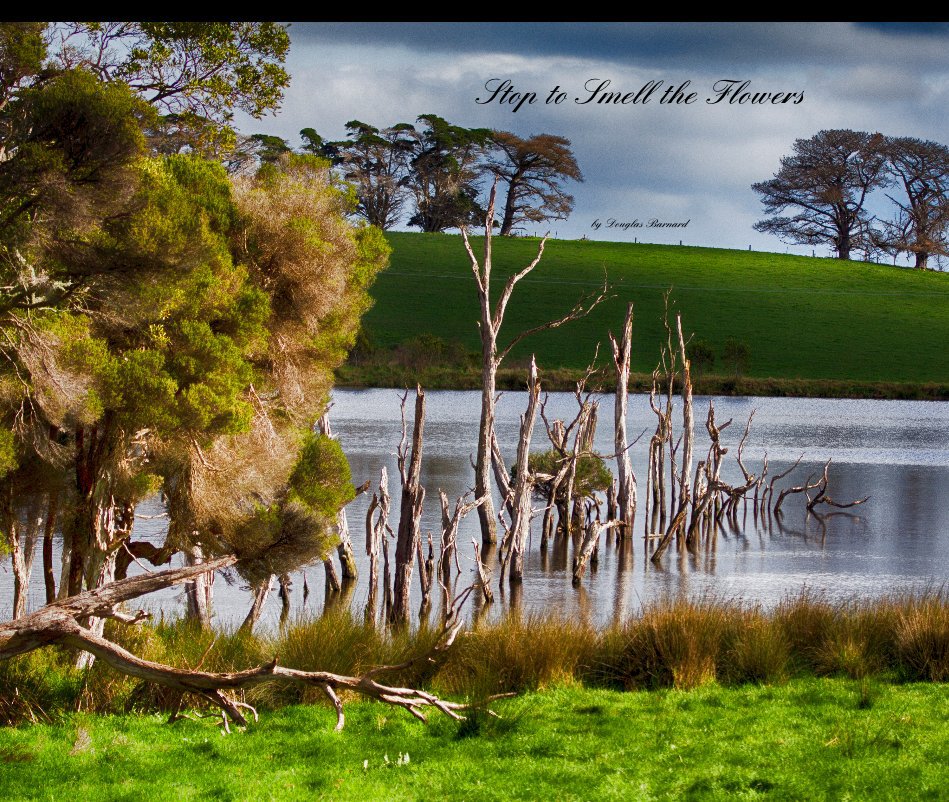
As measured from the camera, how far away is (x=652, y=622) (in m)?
9.23

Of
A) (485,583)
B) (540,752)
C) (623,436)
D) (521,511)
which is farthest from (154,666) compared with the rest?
(623,436)

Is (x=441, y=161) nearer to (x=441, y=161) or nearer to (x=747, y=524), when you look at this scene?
(x=441, y=161)

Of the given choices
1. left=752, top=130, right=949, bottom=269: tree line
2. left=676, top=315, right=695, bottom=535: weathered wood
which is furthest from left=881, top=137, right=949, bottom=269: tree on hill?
left=676, top=315, right=695, bottom=535: weathered wood

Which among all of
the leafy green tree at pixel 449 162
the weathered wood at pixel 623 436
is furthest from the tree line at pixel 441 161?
the weathered wood at pixel 623 436

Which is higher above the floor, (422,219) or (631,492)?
(422,219)

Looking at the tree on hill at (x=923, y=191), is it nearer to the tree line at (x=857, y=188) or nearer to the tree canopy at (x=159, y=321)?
the tree line at (x=857, y=188)

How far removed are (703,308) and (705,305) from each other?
2.34ft

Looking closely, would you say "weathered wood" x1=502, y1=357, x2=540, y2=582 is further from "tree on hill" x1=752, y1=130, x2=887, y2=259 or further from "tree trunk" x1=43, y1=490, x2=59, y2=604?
"tree on hill" x1=752, y1=130, x2=887, y2=259

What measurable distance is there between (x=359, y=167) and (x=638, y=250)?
76.2 feet

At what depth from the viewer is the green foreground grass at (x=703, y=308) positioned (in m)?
52.3

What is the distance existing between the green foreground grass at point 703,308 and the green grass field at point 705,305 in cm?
11

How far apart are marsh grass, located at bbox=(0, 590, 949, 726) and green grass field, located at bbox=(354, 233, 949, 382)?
40728mm
